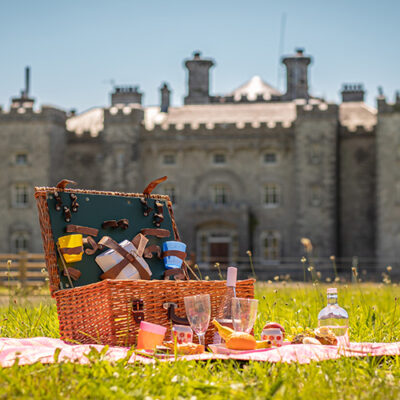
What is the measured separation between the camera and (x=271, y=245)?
37344mm

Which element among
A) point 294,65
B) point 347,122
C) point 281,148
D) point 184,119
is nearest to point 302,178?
point 281,148

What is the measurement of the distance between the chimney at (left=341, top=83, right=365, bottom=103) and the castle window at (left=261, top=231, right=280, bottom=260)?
12.4 meters

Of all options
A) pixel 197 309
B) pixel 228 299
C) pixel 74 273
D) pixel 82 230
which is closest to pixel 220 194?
pixel 82 230

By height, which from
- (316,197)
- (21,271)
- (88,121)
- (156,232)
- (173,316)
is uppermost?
(88,121)

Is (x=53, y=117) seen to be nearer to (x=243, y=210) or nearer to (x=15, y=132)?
(x=15, y=132)

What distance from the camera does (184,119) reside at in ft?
135

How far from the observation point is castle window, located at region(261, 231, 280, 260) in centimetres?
3712

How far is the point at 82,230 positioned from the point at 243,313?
6.07 ft

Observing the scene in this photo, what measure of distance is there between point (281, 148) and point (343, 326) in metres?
33.0

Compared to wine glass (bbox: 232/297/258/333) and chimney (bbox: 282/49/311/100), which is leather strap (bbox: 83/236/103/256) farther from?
chimney (bbox: 282/49/311/100)

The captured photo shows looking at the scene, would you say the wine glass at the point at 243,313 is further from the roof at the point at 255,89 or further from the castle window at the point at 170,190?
the roof at the point at 255,89

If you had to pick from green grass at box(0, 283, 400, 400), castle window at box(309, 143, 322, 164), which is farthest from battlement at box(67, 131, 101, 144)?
green grass at box(0, 283, 400, 400)

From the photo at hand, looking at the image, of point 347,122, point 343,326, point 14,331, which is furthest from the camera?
point 347,122

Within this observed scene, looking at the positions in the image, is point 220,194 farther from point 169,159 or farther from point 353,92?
point 353,92
